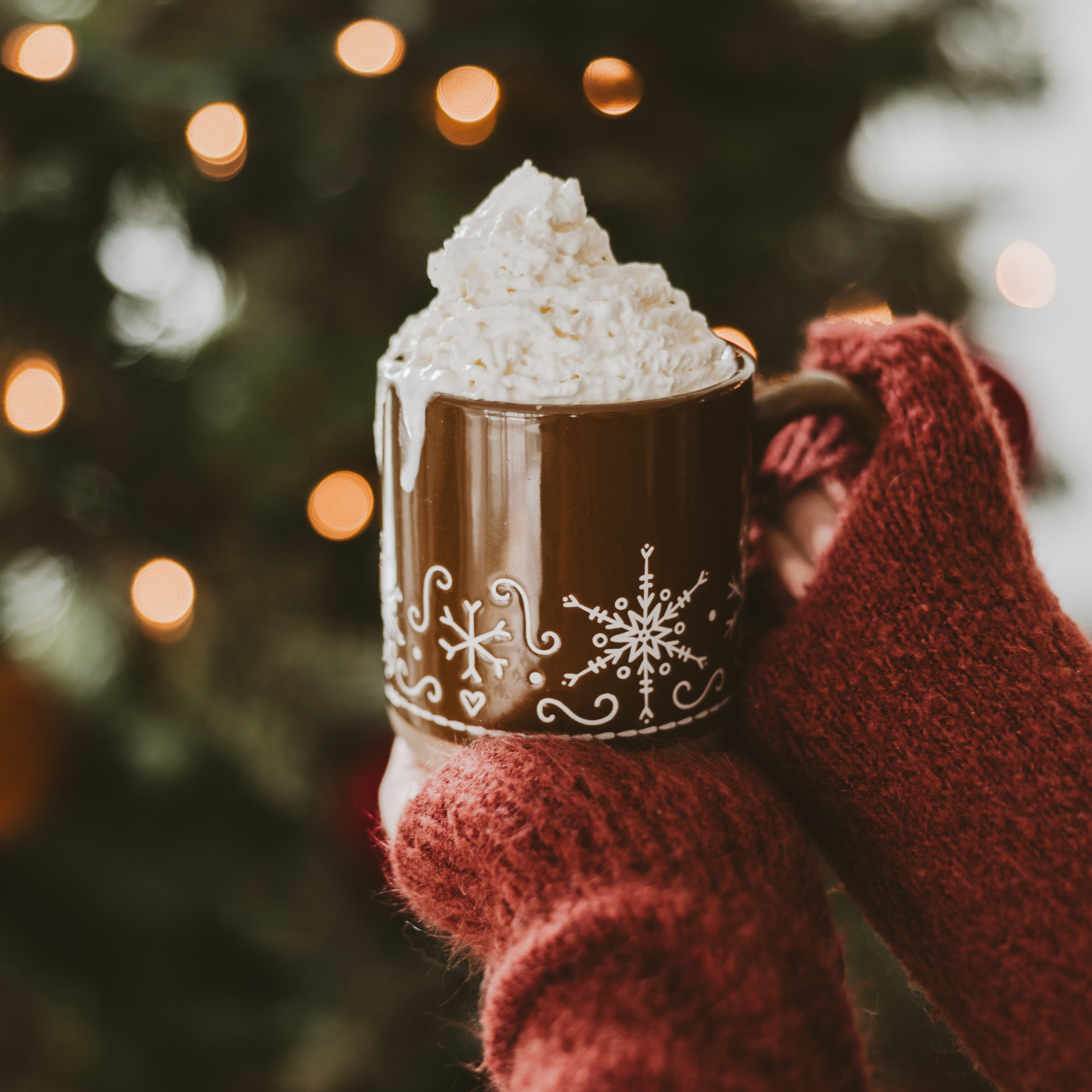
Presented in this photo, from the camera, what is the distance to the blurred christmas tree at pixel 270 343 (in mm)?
1001

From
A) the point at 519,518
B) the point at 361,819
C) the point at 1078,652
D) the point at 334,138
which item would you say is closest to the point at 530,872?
the point at 519,518

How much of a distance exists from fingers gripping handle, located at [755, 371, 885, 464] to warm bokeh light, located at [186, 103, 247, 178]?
74 cm

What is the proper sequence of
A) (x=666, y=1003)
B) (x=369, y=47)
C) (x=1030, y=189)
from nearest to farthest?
1. (x=666, y=1003)
2. (x=369, y=47)
3. (x=1030, y=189)

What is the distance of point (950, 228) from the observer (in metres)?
1.15

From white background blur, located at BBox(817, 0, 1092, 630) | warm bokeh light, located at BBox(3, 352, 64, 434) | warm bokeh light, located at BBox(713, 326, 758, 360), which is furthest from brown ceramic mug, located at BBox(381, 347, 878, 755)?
warm bokeh light, located at BBox(3, 352, 64, 434)

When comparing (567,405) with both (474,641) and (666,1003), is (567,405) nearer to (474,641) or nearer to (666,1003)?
(474,641)

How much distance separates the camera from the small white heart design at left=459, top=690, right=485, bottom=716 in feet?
1.74

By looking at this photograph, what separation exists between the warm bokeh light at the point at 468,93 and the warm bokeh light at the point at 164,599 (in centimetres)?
61

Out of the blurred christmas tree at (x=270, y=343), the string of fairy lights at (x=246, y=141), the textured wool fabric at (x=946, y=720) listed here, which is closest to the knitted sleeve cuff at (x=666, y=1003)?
Result: the textured wool fabric at (x=946, y=720)

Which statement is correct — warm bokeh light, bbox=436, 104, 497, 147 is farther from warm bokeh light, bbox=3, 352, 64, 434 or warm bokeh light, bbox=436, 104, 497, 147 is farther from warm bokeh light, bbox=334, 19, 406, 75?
warm bokeh light, bbox=3, 352, 64, 434

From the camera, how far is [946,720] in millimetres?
509

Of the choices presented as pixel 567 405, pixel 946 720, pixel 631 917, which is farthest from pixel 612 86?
pixel 631 917

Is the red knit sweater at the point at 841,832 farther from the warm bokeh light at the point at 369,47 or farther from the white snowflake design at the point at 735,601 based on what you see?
the warm bokeh light at the point at 369,47

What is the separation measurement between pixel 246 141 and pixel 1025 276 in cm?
102
